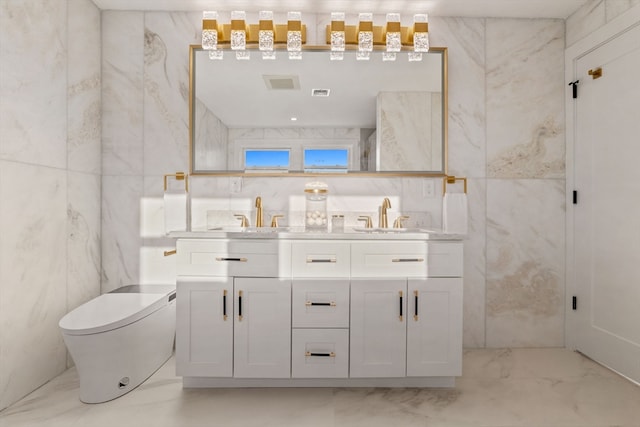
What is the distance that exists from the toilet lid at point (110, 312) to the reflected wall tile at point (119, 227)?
0.36 m

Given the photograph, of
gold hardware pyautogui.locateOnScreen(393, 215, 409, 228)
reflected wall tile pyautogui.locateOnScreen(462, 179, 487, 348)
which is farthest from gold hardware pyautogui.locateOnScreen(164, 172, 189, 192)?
reflected wall tile pyautogui.locateOnScreen(462, 179, 487, 348)

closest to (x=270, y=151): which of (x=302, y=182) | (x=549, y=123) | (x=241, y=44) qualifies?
(x=302, y=182)

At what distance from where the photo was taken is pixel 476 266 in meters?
2.46

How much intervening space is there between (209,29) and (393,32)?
1.14 meters

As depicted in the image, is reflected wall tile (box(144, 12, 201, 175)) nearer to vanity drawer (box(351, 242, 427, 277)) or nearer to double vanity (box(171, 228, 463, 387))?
double vanity (box(171, 228, 463, 387))

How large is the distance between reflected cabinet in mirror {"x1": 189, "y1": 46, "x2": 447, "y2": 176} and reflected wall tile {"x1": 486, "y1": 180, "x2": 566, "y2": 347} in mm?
532

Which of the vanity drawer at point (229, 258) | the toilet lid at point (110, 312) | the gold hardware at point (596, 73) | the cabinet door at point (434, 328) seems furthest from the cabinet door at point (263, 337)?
the gold hardware at point (596, 73)

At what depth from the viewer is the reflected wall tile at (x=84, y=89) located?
2.12 m

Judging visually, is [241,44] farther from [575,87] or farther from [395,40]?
[575,87]

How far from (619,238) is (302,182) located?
1838mm

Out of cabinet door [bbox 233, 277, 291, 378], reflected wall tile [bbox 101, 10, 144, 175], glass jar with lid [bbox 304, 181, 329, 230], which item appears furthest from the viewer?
reflected wall tile [bbox 101, 10, 144, 175]

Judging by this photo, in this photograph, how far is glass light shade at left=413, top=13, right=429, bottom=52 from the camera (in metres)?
2.32

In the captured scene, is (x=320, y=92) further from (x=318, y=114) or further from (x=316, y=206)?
(x=316, y=206)

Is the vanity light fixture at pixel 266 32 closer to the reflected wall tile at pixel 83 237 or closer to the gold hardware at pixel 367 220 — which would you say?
the gold hardware at pixel 367 220
